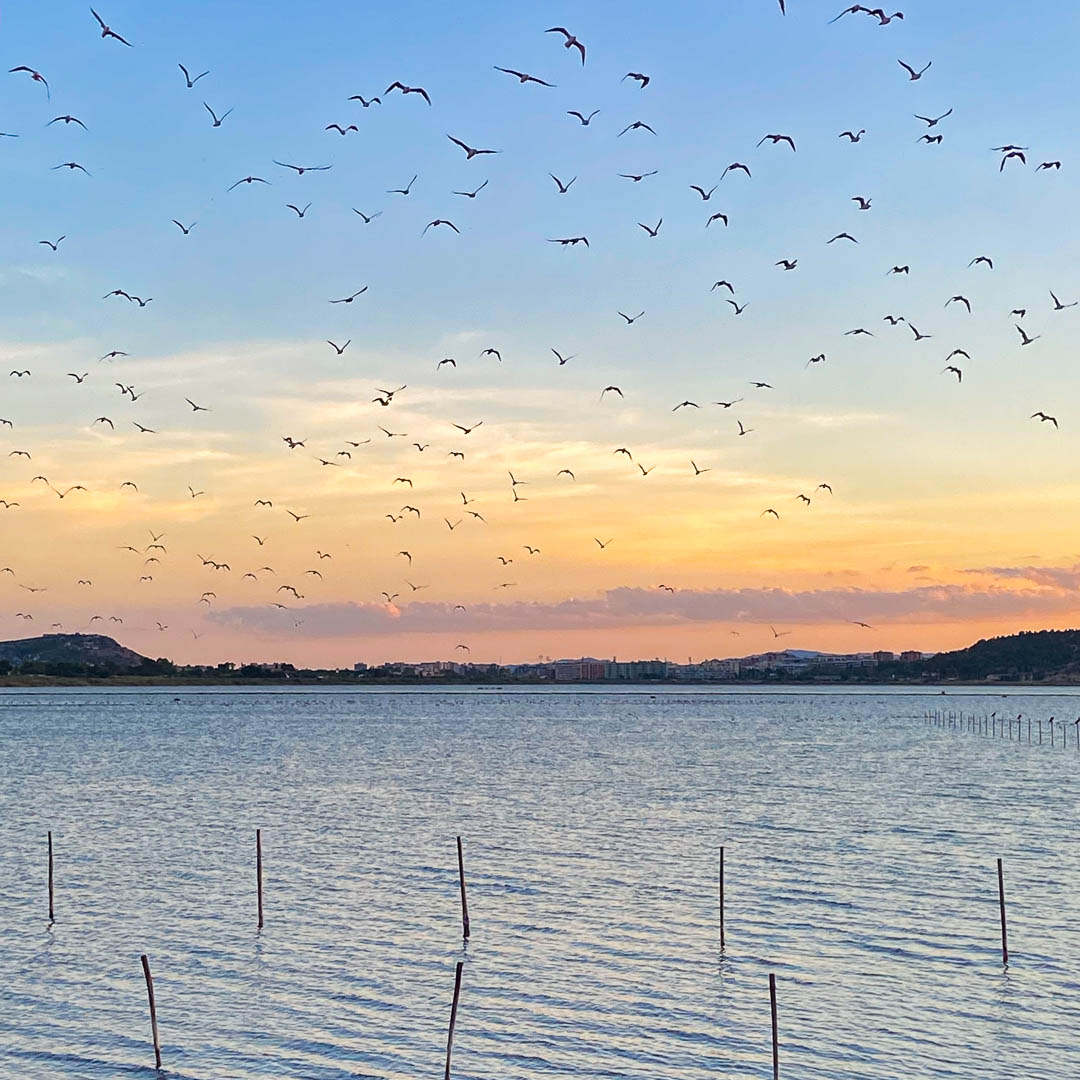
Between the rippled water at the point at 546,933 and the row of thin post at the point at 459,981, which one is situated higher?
the row of thin post at the point at 459,981

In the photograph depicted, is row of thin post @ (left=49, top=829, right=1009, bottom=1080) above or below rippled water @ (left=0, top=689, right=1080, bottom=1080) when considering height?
above

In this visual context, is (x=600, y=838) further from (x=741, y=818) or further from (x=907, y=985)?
(x=907, y=985)

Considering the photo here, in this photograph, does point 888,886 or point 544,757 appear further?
point 544,757

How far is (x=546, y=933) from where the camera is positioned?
39156 millimetres

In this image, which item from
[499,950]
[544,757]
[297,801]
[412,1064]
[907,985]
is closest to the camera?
[412,1064]

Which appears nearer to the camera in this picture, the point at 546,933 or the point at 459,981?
the point at 459,981

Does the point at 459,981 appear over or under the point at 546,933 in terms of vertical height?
over

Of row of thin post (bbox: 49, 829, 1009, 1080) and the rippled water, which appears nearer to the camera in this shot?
row of thin post (bbox: 49, 829, 1009, 1080)

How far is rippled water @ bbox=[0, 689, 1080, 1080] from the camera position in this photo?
2827 centimetres

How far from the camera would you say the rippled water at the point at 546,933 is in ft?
92.7

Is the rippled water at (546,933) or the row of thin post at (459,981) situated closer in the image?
the row of thin post at (459,981)

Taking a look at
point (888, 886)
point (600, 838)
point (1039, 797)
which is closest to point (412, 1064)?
point (888, 886)

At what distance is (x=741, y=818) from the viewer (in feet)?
226

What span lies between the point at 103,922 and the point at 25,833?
25.0 meters
